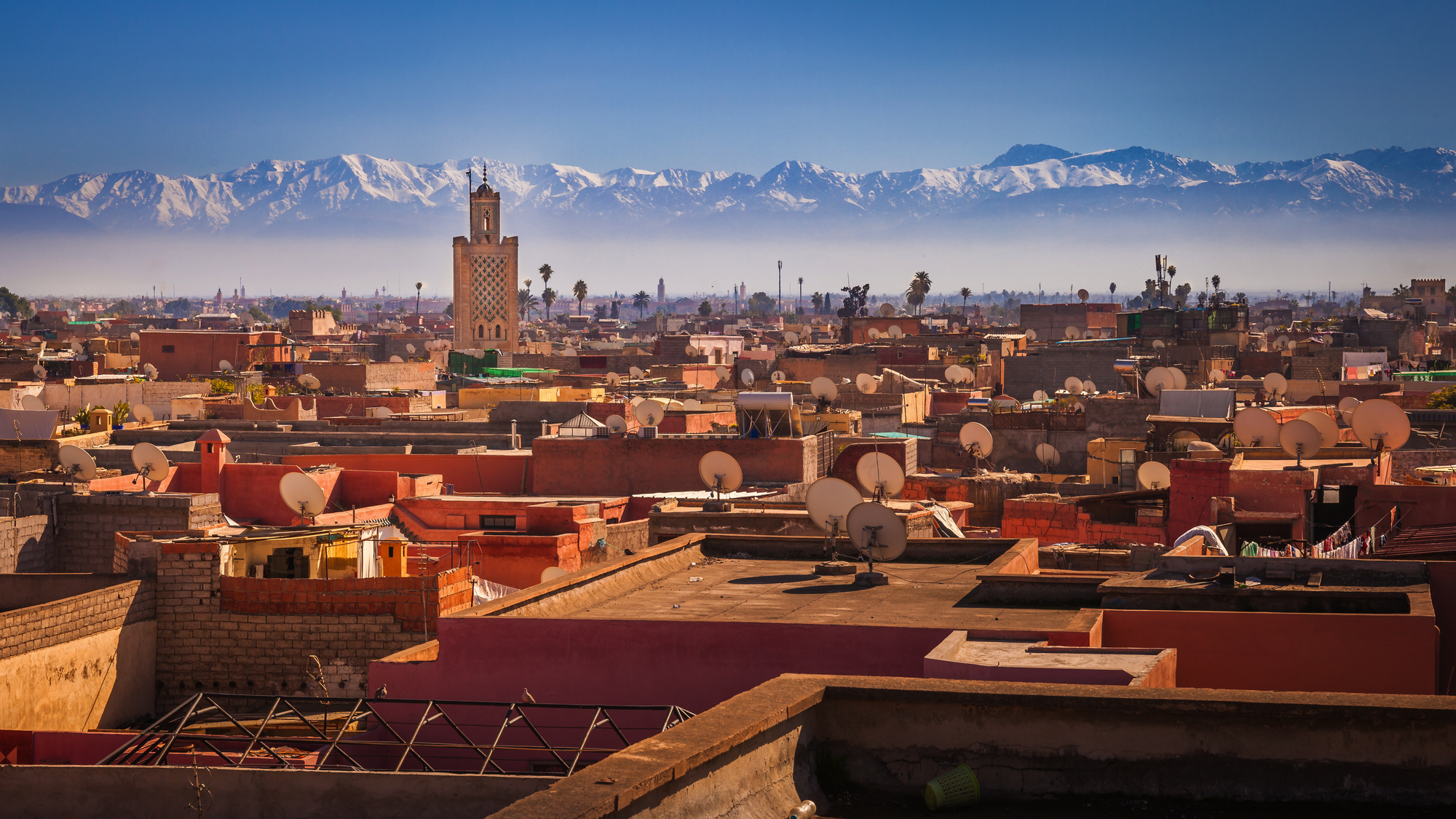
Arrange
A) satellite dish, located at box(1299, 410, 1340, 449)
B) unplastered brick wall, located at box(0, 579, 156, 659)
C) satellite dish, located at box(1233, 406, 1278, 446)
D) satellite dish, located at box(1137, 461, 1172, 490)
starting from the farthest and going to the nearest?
satellite dish, located at box(1299, 410, 1340, 449) → satellite dish, located at box(1233, 406, 1278, 446) → satellite dish, located at box(1137, 461, 1172, 490) → unplastered brick wall, located at box(0, 579, 156, 659)

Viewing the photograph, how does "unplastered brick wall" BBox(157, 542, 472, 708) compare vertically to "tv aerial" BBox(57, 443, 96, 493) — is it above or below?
below

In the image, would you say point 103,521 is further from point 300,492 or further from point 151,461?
point 300,492

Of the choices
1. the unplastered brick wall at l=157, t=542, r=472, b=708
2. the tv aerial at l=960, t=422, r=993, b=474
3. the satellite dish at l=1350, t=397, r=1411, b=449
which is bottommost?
the unplastered brick wall at l=157, t=542, r=472, b=708

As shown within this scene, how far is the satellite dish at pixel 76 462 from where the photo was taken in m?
20.7

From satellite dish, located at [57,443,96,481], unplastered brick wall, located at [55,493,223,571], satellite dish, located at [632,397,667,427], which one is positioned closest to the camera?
unplastered brick wall, located at [55,493,223,571]

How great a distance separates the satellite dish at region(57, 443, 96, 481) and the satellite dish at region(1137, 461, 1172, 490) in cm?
1465

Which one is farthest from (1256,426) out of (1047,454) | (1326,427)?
(1047,454)

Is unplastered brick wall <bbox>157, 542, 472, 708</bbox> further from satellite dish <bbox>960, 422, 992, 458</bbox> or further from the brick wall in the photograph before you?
satellite dish <bbox>960, 422, 992, 458</bbox>

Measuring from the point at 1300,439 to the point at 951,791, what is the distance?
13.9 m

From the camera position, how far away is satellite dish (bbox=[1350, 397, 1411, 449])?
1720 cm

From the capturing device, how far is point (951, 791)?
5035 mm

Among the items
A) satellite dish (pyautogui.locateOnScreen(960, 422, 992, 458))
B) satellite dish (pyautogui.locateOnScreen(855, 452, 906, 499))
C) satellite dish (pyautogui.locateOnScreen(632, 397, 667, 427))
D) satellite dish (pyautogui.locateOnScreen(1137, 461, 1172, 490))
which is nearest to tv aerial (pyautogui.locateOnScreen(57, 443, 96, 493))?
satellite dish (pyautogui.locateOnScreen(632, 397, 667, 427))

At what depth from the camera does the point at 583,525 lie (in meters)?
20.4

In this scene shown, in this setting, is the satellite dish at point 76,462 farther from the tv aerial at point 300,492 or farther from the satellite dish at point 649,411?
the satellite dish at point 649,411
